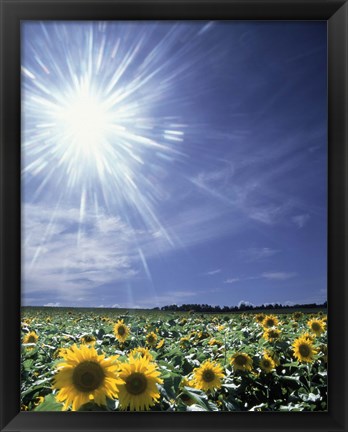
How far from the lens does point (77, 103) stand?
1039mm

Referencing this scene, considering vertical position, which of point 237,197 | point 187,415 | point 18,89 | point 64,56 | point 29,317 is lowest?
point 187,415

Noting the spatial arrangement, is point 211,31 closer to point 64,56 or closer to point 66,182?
point 64,56

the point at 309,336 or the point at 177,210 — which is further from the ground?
the point at 177,210

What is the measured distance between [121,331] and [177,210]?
415 millimetres

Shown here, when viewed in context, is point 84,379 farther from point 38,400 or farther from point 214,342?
point 214,342

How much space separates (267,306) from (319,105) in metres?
0.61

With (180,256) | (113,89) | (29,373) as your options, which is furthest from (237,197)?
(29,373)

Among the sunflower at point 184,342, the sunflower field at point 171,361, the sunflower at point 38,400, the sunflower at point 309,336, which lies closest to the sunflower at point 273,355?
the sunflower field at point 171,361

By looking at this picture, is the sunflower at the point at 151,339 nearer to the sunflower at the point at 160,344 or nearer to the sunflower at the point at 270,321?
the sunflower at the point at 160,344

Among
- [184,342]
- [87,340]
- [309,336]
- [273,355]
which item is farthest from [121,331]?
[309,336]

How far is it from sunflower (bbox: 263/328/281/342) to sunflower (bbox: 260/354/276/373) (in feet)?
0.31

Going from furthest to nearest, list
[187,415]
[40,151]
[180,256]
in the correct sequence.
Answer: [180,256] → [40,151] → [187,415]

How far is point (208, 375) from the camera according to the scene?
98 centimetres

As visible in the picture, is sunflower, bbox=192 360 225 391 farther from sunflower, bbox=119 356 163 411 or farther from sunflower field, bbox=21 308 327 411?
sunflower, bbox=119 356 163 411
